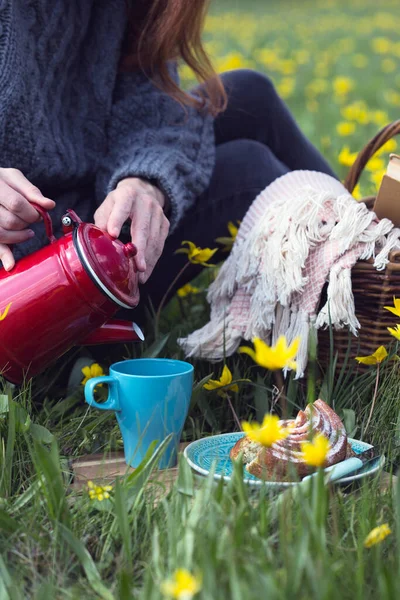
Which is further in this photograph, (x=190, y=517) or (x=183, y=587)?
(x=190, y=517)

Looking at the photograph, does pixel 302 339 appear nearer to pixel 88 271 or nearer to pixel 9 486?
pixel 88 271

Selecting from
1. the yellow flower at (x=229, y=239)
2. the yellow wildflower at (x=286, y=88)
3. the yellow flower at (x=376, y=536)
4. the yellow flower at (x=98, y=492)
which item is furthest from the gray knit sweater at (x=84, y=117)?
the yellow wildflower at (x=286, y=88)

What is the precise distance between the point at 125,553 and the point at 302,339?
21.0 inches

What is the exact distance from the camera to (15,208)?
1.07m

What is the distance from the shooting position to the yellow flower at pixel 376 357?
1.15 meters

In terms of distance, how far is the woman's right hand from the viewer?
1.07 m

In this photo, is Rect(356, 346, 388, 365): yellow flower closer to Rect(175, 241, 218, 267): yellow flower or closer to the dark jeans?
Rect(175, 241, 218, 267): yellow flower

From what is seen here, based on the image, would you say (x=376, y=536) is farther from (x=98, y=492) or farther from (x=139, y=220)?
(x=139, y=220)

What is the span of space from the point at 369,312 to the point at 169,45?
0.68 meters

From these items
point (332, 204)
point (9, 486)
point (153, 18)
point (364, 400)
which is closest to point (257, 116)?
point (153, 18)

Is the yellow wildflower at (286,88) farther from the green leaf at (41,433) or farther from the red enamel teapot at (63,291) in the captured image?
the green leaf at (41,433)

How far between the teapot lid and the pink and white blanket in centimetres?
28

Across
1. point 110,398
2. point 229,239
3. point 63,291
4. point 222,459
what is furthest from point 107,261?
point 229,239

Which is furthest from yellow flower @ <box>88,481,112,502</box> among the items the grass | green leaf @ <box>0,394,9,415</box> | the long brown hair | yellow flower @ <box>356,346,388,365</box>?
the long brown hair
